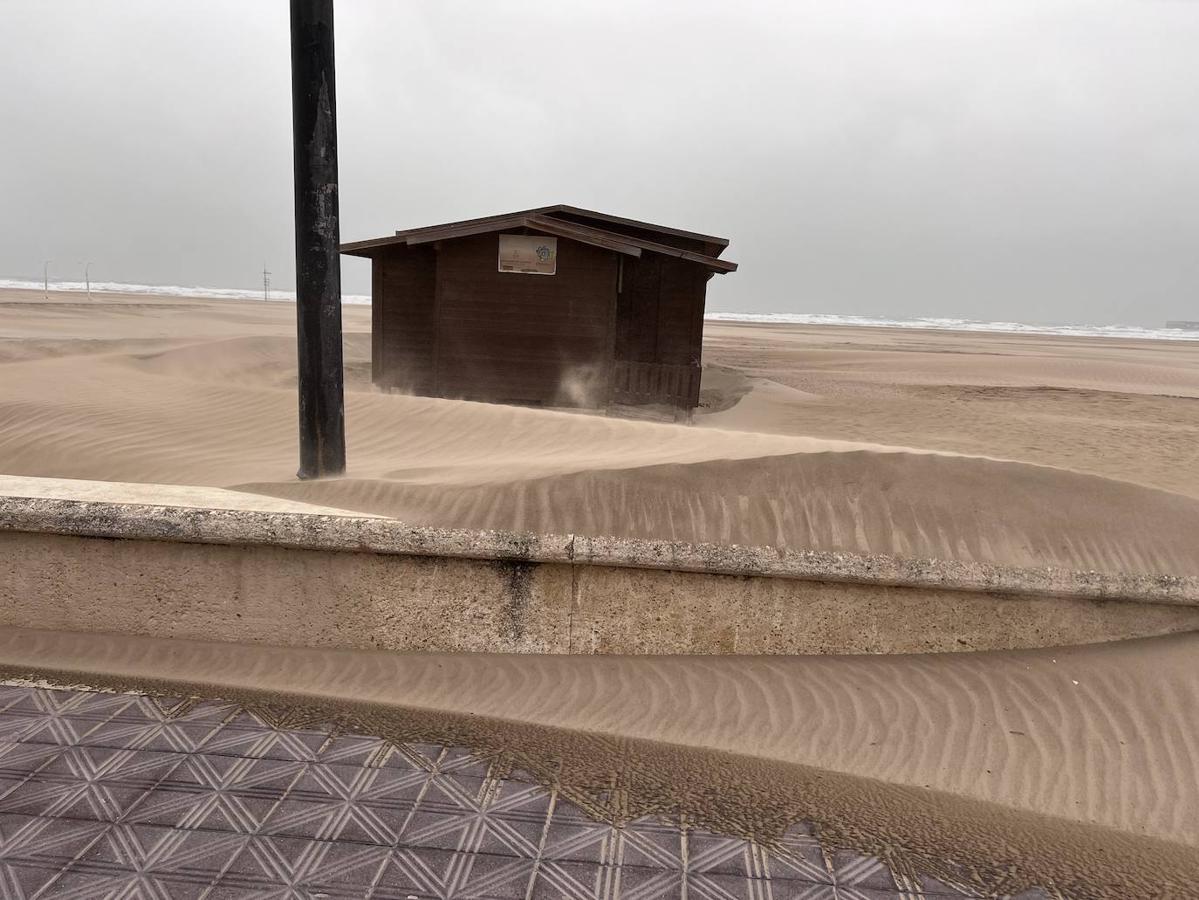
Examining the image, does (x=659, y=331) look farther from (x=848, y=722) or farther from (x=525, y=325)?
(x=848, y=722)

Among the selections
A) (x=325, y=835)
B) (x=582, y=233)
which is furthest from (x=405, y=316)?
(x=325, y=835)

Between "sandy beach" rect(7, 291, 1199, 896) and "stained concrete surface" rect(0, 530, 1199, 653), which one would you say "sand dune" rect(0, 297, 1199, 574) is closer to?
"sandy beach" rect(7, 291, 1199, 896)

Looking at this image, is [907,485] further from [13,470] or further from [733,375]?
[733,375]

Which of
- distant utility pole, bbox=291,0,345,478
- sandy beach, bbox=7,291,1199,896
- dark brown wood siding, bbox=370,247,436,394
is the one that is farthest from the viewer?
dark brown wood siding, bbox=370,247,436,394

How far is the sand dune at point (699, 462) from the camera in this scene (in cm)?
537

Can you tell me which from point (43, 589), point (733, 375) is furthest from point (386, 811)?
point (733, 375)

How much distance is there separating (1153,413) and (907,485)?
11.3 meters

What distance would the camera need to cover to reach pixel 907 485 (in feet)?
19.1

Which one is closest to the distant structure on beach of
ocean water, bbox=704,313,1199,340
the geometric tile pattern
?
the geometric tile pattern

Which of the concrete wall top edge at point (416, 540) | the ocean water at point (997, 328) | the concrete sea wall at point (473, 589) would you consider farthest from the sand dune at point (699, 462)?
the ocean water at point (997, 328)

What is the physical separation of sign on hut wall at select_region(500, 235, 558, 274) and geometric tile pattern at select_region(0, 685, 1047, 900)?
10056mm

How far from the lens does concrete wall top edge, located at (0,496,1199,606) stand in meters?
3.64

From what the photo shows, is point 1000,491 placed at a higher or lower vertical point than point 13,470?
higher

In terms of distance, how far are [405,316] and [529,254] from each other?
2810 millimetres
